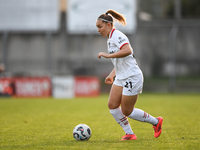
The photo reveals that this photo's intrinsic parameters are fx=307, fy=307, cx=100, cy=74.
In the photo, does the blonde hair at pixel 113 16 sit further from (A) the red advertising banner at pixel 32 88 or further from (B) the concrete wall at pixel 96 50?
(B) the concrete wall at pixel 96 50

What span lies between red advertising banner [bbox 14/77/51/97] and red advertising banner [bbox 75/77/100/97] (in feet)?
5.21

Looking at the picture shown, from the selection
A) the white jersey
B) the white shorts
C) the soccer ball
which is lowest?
the soccer ball

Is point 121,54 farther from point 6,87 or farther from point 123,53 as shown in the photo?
point 6,87

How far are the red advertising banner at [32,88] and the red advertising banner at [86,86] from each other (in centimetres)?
159

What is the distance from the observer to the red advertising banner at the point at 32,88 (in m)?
16.9

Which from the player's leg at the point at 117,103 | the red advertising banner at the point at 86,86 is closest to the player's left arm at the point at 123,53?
the player's leg at the point at 117,103

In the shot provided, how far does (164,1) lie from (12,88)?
82.3 feet

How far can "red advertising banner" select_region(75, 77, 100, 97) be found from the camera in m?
17.0

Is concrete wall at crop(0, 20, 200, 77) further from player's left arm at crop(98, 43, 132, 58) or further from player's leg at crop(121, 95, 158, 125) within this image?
player's left arm at crop(98, 43, 132, 58)

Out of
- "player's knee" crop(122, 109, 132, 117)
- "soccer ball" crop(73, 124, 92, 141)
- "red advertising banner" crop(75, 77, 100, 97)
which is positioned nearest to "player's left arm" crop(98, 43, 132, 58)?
"player's knee" crop(122, 109, 132, 117)

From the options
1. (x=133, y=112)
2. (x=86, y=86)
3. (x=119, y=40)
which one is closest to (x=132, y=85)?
(x=133, y=112)

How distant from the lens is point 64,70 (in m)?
20.1

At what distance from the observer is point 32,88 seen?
1694cm

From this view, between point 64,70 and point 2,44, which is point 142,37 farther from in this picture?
point 2,44
